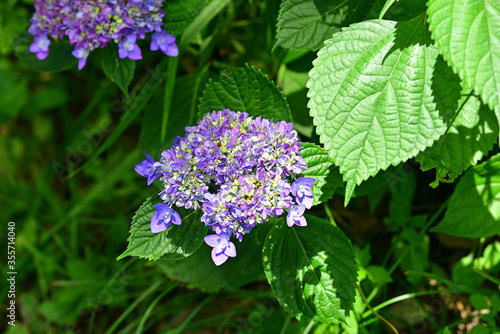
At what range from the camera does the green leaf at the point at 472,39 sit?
43.9 inches

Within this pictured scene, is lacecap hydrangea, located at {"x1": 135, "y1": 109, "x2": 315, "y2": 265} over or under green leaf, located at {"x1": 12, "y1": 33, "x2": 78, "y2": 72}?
over

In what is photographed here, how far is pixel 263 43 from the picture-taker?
2.18m

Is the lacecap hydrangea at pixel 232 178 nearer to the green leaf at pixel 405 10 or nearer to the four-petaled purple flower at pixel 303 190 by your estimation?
the four-petaled purple flower at pixel 303 190

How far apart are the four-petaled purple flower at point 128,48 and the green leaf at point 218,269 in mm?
807

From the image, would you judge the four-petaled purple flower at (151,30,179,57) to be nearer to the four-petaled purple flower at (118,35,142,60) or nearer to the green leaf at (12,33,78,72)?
the four-petaled purple flower at (118,35,142,60)

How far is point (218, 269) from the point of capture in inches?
73.9

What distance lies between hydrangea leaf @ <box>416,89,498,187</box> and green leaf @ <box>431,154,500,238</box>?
0.25 meters

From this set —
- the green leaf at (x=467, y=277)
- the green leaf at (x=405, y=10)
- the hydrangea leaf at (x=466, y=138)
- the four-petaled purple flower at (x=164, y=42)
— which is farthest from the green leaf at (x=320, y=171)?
the green leaf at (x=467, y=277)

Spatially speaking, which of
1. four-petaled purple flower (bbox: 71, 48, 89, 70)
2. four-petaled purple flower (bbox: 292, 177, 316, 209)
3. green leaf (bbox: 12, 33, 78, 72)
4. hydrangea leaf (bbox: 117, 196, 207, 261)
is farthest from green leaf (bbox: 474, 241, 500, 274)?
green leaf (bbox: 12, 33, 78, 72)

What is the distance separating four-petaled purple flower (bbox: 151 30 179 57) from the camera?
1.63 meters

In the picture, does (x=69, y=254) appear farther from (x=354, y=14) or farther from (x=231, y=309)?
(x=354, y=14)

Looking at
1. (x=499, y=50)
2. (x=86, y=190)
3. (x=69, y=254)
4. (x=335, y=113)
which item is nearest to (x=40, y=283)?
(x=69, y=254)

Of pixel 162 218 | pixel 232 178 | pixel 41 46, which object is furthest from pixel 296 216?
pixel 41 46

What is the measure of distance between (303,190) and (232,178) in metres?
A: 0.20
